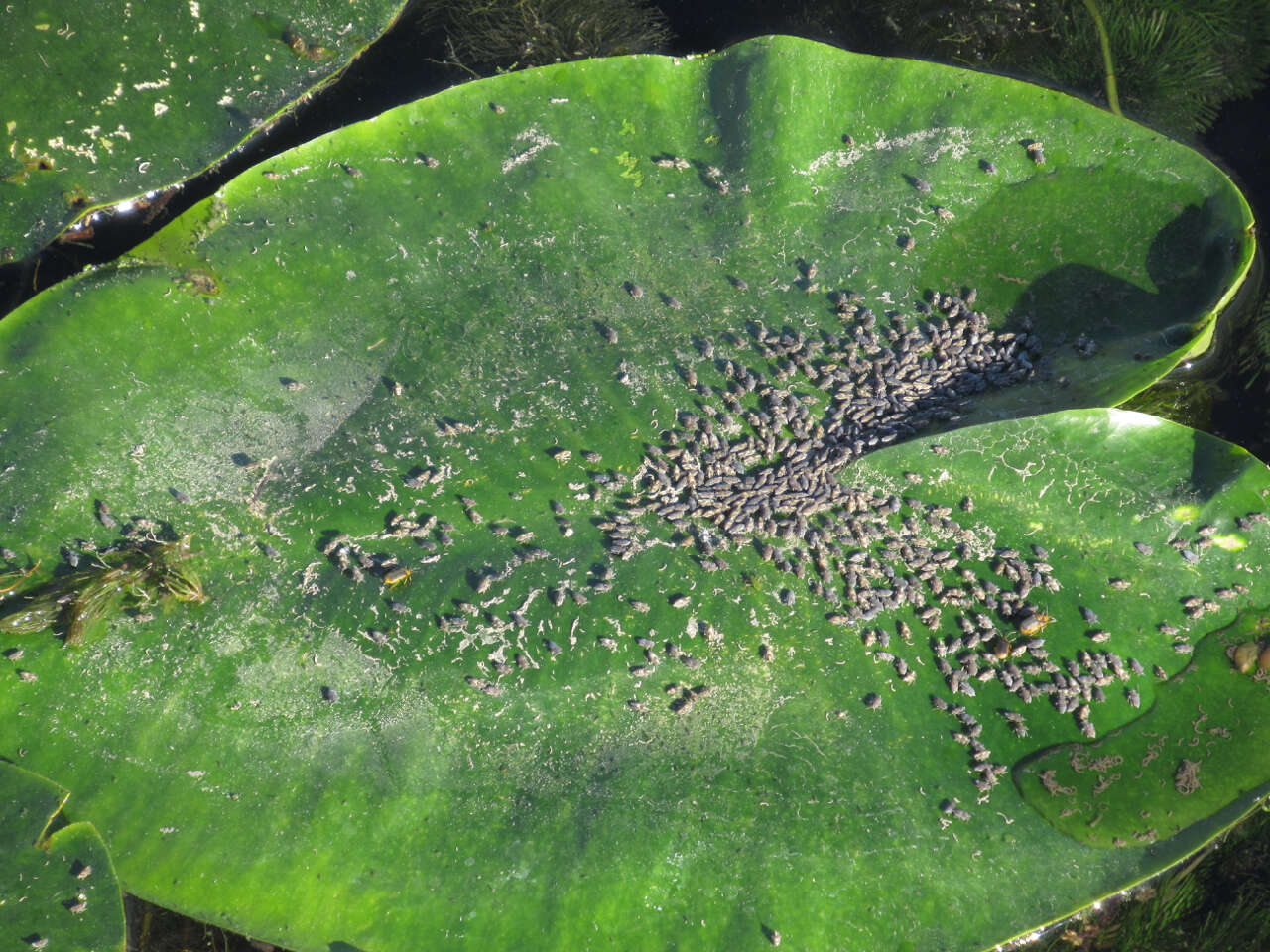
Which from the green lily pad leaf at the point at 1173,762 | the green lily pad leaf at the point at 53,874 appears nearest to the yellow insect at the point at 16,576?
the green lily pad leaf at the point at 53,874

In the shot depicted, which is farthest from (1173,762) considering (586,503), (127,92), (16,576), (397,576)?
(127,92)

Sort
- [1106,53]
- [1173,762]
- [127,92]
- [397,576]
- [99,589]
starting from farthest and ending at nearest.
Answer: [1106,53], [127,92], [1173,762], [397,576], [99,589]

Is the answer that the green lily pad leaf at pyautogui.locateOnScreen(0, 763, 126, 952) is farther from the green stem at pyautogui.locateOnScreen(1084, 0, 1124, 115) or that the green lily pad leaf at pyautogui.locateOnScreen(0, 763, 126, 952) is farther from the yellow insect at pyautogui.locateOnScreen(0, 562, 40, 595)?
the green stem at pyautogui.locateOnScreen(1084, 0, 1124, 115)

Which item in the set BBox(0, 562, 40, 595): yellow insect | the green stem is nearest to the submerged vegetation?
BBox(0, 562, 40, 595): yellow insect

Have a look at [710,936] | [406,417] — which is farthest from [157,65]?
[710,936]

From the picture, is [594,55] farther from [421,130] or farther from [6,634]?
[6,634]

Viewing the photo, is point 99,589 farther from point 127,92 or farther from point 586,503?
point 127,92
